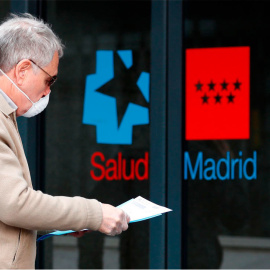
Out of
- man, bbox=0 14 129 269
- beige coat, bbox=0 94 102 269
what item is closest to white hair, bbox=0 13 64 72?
man, bbox=0 14 129 269

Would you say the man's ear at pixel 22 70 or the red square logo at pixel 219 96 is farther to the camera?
the red square logo at pixel 219 96

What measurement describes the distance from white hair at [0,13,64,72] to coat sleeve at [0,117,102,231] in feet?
0.69

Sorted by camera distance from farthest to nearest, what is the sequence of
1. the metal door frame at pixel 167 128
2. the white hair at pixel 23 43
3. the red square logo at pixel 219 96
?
1. the red square logo at pixel 219 96
2. the metal door frame at pixel 167 128
3. the white hair at pixel 23 43

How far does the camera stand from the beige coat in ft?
5.20

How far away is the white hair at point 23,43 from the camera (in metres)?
1.73

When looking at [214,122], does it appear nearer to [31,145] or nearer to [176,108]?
[176,108]

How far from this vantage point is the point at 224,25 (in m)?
4.15

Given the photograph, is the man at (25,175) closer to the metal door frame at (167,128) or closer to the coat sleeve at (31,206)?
the coat sleeve at (31,206)

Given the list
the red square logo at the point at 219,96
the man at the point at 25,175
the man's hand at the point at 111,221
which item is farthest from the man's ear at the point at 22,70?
the red square logo at the point at 219,96

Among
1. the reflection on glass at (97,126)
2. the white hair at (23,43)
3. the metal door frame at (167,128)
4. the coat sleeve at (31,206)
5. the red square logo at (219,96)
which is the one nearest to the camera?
the coat sleeve at (31,206)

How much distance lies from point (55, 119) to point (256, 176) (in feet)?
5.11

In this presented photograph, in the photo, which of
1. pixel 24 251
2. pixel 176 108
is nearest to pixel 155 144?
pixel 176 108

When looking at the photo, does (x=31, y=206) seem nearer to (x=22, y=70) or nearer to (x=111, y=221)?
(x=111, y=221)

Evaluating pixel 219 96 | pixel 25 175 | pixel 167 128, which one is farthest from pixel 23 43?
pixel 219 96
